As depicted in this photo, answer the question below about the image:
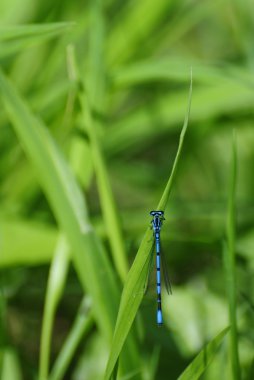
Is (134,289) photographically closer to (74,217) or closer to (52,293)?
(74,217)

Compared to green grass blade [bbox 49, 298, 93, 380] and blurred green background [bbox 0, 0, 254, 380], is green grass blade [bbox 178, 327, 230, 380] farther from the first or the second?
green grass blade [bbox 49, 298, 93, 380]

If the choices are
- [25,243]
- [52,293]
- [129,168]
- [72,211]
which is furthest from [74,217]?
[129,168]

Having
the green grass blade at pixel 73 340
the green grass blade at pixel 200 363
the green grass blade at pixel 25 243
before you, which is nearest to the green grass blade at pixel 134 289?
the green grass blade at pixel 200 363

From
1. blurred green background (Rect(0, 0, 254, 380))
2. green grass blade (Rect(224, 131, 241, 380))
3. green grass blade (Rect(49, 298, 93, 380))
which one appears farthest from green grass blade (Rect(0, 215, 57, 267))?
green grass blade (Rect(224, 131, 241, 380))

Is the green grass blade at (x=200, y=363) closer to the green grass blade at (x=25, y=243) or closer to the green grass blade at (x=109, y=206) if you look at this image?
the green grass blade at (x=109, y=206)

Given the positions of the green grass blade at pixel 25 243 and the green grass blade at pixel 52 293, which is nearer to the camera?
the green grass blade at pixel 52 293

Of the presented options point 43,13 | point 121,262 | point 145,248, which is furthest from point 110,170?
point 145,248

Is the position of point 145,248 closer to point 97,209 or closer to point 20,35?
point 20,35
